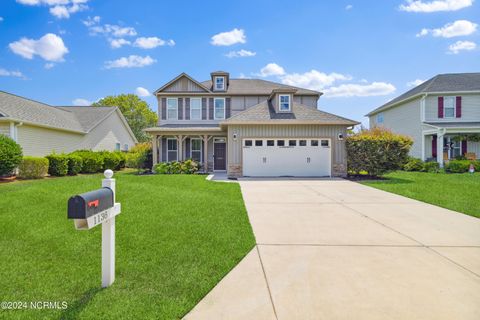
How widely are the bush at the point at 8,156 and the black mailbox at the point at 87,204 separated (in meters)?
12.1

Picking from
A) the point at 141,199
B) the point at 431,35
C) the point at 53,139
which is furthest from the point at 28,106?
the point at 431,35

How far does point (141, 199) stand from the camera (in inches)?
268

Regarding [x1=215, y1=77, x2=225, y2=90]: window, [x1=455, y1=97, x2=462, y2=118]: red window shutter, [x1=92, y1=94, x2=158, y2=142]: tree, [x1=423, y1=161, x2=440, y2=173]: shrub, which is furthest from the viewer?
[x1=92, y1=94, x2=158, y2=142]: tree

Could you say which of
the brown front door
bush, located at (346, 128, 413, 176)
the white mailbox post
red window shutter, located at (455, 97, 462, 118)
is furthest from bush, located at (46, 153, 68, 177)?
red window shutter, located at (455, 97, 462, 118)

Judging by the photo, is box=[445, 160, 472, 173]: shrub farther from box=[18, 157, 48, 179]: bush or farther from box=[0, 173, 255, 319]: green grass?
box=[18, 157, 48, 179]: bush

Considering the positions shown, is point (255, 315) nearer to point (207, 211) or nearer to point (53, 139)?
point (207, 211)

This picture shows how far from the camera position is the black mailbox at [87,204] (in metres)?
2.08

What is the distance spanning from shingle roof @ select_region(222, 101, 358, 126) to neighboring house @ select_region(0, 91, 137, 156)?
445 inches

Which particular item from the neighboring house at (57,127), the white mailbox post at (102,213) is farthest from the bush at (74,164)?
the white mailbox post at (102,213)

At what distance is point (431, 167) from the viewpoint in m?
16.1

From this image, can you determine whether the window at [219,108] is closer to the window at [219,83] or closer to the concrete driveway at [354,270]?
the window at [219,83]

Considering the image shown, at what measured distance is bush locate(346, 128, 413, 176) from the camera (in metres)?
12.4

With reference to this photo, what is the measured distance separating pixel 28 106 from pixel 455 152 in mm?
30350

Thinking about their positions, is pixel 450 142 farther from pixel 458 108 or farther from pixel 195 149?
pixel 195 149
